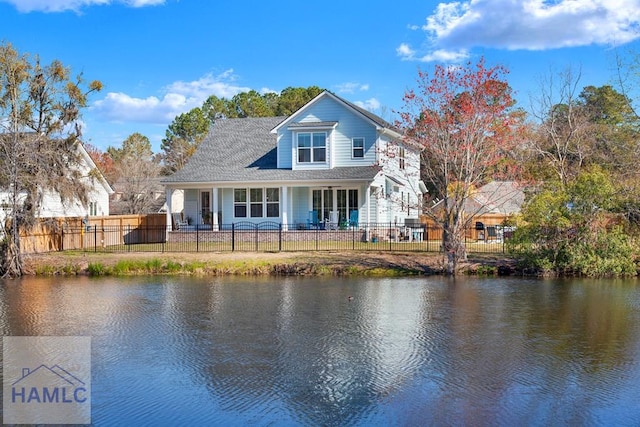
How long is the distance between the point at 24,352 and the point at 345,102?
79.4ft

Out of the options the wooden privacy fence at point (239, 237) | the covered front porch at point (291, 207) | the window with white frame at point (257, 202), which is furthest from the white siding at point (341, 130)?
the wooden privacy fence at point (239, 237)

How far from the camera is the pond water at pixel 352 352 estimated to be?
25.5 ft

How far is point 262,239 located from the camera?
30.2 m

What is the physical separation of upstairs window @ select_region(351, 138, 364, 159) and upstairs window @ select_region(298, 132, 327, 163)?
61.5 inches

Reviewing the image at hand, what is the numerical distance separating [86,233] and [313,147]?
1289 cm

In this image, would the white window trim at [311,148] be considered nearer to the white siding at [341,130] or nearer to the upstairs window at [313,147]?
the upstairs window at [313,147]

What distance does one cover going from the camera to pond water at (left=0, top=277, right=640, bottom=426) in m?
7.78

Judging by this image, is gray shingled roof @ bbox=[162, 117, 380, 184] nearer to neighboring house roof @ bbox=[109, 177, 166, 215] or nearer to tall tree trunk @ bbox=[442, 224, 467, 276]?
tall tree trunk @ bbox=[442, 224, 467, 276]

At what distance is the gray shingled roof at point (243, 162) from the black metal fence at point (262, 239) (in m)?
2.63

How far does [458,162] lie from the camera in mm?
22547

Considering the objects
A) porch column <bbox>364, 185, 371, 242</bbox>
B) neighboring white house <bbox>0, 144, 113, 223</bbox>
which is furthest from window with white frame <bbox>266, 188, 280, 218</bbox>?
neighboring white house <bbox>0, 144, 113, 223</bbox>

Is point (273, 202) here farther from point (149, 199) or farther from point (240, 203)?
point (149, 199)

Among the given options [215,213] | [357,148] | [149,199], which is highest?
[357,148]

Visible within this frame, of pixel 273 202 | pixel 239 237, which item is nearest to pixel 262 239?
pixel 239 237
